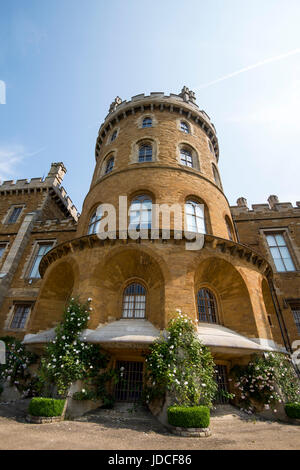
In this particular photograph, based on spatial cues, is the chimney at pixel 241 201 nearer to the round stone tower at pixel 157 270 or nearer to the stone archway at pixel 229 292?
the round stone tower at pixel 157 270

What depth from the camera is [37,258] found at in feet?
58.9

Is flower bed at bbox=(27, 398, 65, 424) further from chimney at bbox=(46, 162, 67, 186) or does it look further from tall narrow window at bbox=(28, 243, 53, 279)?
chimney at bbox=(46, 162, 67, 186)

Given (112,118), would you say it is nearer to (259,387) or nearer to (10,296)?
(10,296)

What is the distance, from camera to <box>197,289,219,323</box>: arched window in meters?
10.4

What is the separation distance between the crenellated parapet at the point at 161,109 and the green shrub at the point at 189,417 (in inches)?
695

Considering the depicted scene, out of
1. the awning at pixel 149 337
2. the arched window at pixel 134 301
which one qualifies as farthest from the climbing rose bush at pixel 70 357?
the arched window at pixel 134 301

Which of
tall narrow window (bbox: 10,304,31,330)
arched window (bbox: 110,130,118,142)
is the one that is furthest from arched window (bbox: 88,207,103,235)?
tall narrow window (bbox: 10,304,31,330)

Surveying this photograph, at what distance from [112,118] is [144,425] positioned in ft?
62.3

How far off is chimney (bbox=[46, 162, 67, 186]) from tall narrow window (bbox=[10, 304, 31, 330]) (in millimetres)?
11751

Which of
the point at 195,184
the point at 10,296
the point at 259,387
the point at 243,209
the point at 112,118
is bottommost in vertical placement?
Result: the point at 259,387
